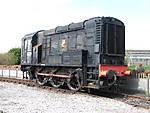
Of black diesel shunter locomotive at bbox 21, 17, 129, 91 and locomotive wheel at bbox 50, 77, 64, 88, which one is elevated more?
black diesel shunter locomotive at bbox 21, 17, 129, 91

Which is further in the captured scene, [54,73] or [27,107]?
[54,73]

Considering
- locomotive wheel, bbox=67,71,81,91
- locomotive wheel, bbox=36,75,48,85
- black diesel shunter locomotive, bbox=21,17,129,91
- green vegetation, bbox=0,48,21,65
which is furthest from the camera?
green vegetation, bbox=0,48,21,65

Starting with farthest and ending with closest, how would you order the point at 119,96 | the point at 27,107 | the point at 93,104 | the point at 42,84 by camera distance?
the point at 42,84
the point at 119,96
the point at 93,104
the point at 27,107

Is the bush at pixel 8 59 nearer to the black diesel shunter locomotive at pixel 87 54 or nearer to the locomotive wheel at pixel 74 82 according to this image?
the black diesel shunter locomotive at pixel 87 54

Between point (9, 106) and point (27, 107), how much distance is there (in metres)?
0.72

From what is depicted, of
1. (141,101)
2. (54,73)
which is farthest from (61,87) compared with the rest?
(141,101)

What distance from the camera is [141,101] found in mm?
12789

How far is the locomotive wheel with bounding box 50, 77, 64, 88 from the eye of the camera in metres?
17.8

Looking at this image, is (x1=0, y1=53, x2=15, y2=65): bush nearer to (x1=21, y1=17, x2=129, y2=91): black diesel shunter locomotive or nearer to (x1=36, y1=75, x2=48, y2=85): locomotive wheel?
(x1=36, y1=75, x2=48, y2=85): locomotive wheel

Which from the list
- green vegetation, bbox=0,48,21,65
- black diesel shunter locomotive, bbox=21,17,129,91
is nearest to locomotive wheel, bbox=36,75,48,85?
black diesel shunter locomotive, bbox=21,17,129,91

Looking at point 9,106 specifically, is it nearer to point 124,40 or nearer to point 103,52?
point 103,52

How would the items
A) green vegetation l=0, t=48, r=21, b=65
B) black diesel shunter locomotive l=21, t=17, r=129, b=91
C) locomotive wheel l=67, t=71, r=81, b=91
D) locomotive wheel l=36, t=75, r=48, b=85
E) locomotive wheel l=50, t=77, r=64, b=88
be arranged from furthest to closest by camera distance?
green vegetation l=0, t=48, r=21, b=65, locomotive wheel l=36, t=75, r=48, b=85, locomotive wheel l=50, t=77, r=64, b=88, locomotive wheel l=67, t=71, r=81, b=91, black diesel shunter locomotive l=21, t=17, r=129, b=91

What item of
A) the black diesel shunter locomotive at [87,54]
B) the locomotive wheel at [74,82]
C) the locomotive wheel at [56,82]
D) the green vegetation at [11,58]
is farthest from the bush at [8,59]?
the locomotive wheel at [74,82]

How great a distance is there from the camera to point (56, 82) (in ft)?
60.6
